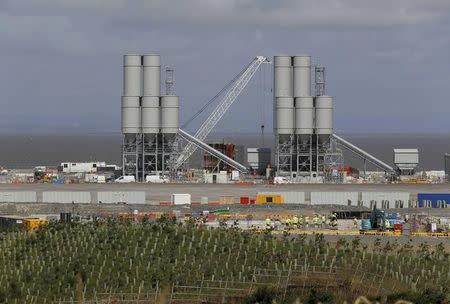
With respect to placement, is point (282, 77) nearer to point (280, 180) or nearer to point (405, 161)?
point (280, 180)

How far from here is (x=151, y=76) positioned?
17650cm

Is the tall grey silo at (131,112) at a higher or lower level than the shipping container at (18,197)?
higher

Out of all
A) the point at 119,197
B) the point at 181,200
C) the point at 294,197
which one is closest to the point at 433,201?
the point at 294,197

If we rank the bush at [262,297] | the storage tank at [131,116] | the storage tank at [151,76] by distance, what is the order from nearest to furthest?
the bush at [262,297] < the storage tank at [131,116] < the storage tank at [151,76]

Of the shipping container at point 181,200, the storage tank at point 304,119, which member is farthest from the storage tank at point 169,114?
the shipping container at point 181,200

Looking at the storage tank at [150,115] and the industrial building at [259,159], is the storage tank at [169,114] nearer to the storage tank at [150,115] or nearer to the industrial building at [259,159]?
the storage tank at [150,115]

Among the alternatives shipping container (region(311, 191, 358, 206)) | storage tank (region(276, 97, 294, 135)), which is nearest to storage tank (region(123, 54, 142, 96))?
storage tank (region(276, 97, 294, 135))

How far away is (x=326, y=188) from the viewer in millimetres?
162125

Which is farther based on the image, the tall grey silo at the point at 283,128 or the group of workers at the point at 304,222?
the tall grey silo at the point at 283,128

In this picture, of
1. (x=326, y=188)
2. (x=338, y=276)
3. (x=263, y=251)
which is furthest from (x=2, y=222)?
(x=326, y=188)

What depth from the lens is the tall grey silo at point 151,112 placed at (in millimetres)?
173125

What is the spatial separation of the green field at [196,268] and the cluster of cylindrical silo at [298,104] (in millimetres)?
90036

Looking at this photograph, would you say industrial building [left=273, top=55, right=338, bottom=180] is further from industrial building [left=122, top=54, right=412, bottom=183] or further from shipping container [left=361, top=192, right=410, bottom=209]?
shipping container [left=361, top=192, right=410, bottom=209]

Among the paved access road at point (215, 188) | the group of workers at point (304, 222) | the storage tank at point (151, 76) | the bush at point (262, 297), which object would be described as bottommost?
the bush at point (262, 297)
